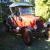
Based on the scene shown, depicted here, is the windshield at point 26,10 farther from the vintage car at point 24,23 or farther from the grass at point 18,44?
the grass at point 18,44

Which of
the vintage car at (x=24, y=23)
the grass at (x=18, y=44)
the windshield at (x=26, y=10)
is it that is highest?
the windshield at (x=26, y=10)

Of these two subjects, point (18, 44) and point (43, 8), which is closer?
point (18, 44)

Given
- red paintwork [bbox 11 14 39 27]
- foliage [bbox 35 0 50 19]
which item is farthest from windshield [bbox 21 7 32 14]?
foliage [bbox 35 0 50 19]

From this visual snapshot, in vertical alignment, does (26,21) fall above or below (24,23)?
above

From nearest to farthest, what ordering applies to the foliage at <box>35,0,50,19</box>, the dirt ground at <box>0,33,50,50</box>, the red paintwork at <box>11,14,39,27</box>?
the dirt ground at <box>0,33,50,50</box> < the red paintwork at <box>11,14,39,27</box> < the foliage at <box>35,0,50,19</box>

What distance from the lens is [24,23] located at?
36.5ft

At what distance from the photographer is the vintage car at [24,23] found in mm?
10188

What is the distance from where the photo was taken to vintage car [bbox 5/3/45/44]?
33.4 ft

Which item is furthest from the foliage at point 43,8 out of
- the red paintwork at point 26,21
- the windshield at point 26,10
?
the red paintwork at point 26,21

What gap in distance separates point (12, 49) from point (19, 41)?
1567mm

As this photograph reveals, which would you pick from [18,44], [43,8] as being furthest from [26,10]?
[43,8]

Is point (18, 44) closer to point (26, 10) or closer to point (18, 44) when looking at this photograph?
point (18, 44)

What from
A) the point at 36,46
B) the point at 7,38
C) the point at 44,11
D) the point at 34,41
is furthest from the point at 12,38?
the point at 44,11

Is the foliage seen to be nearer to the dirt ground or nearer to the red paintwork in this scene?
the red paintwork
